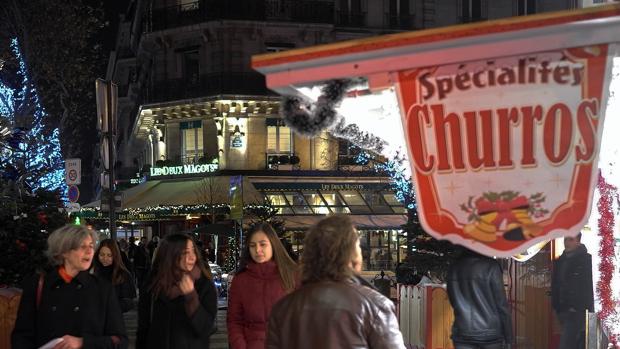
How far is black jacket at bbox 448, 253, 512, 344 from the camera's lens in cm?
641

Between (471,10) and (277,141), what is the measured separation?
10474mm

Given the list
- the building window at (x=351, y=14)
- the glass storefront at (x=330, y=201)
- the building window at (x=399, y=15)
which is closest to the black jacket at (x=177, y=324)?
the glass storefront at (x=330, y=201)

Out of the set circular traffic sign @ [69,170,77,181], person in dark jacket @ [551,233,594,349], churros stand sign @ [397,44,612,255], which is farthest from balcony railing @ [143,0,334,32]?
churros stand sign @ [397,44,612,255]

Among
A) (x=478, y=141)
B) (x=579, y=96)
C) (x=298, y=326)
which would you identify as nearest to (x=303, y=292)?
(x=298, y=326)

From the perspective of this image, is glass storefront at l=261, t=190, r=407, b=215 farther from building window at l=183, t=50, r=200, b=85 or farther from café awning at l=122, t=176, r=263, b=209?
building window at l=183, t=50, r=200, b=85

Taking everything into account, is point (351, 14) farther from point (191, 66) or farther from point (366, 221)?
point (366, 221)

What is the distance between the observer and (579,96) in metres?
4.45

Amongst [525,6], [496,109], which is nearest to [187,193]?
[525,6]

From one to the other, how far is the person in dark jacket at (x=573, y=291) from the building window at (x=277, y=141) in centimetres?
Result: 2742

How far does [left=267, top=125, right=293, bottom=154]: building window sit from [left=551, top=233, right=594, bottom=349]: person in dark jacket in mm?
27418

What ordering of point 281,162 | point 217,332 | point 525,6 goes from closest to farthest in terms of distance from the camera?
point 217,332
point 281,162
point 525,6

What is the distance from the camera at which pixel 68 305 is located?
17.2ft

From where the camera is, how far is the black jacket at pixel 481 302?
21.0 ft

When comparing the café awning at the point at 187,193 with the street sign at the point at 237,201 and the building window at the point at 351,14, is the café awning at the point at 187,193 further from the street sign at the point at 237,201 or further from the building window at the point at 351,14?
the street sign at the point at 237,201
